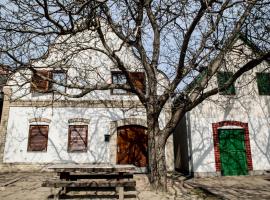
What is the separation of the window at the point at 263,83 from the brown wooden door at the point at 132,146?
6279 millimetres

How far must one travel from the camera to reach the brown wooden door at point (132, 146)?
39.9 feet

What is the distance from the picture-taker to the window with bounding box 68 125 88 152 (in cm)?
1205

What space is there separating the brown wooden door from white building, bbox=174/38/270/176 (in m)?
2.22

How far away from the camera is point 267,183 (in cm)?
919

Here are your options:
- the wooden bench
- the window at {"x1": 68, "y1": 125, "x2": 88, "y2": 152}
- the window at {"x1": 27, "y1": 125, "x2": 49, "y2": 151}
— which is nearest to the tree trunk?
the wooden bench

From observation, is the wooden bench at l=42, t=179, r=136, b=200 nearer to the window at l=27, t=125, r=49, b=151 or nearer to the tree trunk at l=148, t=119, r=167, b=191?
the tree trunk at l=148, t=119, r=167, b=191

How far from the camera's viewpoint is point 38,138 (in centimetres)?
1205

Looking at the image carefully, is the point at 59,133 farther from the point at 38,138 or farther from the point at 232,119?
the point at 232,119

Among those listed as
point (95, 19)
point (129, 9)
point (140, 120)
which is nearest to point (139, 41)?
point (129, 9)

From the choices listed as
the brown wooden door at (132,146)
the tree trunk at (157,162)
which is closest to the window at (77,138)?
the brown wooden door at (132,146)

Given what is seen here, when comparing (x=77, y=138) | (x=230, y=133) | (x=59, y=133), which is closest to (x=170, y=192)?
(x=230, y=133)

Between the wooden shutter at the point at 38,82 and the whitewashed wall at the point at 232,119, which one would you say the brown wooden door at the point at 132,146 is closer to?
the whitewashed wall at the point at 232,119

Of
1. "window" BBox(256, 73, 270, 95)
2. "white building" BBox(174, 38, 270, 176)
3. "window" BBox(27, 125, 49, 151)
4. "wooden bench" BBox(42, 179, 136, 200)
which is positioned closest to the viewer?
"wooden bench" BBox(42, 179, 136, 200)

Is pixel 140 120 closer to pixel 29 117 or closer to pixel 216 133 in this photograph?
pixel 216 133
